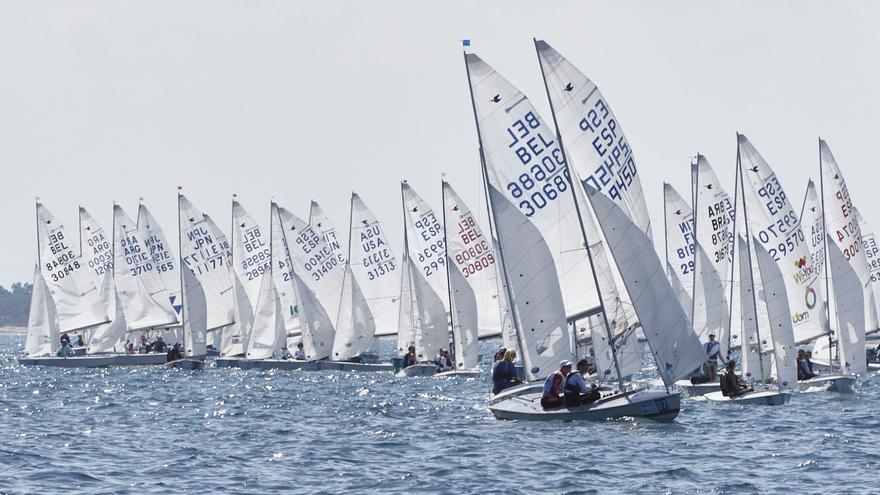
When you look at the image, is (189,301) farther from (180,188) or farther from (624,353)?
(624,353)

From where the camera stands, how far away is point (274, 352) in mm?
57562

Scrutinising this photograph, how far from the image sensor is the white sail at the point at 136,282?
63.6 metres

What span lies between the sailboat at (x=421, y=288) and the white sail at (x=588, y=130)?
19225 millimetres

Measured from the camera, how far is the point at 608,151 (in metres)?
29.5

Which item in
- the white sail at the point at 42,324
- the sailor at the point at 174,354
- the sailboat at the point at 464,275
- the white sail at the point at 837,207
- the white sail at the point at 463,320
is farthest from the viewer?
the white sail at the point at 42,324

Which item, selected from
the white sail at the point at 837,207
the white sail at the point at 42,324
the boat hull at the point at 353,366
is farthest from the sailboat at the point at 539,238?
the white sail at the point at 42,324

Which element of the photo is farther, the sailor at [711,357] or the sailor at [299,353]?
the sailor at [299,353]

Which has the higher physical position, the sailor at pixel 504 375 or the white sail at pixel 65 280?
the white sail at pixel 65 280

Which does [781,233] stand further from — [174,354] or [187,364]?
[174,354]

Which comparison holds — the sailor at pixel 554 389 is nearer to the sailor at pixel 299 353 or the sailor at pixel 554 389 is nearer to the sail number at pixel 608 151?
the sail number at pixel 608 151

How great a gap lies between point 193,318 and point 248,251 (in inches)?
322

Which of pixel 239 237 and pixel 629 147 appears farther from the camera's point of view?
pixel 239 237

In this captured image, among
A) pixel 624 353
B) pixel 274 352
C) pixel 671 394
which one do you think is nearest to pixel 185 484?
pixel 671 394

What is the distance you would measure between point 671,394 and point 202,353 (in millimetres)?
34763
